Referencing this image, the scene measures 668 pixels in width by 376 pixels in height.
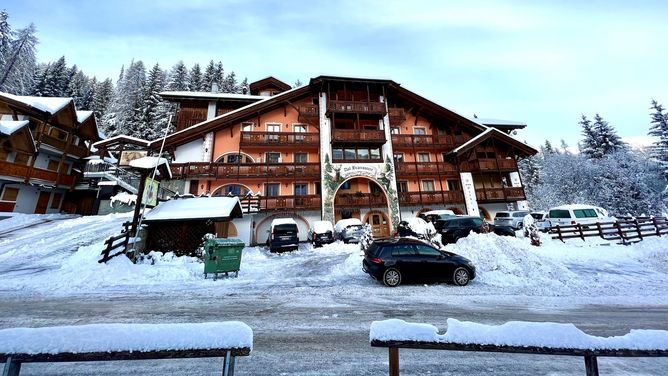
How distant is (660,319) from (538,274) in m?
3.64

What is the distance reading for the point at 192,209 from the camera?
15.4m

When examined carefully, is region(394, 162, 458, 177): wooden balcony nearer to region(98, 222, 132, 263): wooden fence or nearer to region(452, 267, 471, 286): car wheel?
region(452, 267, 471, 286): car wheel

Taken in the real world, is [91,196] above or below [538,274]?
above

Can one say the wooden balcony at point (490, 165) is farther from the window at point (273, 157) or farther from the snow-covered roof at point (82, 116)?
the snow-covered roof at point (82, 116)

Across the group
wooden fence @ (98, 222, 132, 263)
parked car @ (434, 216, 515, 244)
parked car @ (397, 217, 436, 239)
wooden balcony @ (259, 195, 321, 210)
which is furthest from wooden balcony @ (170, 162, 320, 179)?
parked car @ (434, 216, 515, 244)

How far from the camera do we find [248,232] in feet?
68.6

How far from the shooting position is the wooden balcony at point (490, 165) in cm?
2617

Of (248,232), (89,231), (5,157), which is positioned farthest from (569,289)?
(5,157)

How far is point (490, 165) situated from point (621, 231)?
1197 centimetres

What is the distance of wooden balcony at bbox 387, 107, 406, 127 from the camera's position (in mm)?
27266

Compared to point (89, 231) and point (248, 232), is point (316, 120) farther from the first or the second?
point (89, 231)

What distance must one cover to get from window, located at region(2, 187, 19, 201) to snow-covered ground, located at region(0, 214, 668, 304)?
1101 cm

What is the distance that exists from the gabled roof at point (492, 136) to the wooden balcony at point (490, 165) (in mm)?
1605

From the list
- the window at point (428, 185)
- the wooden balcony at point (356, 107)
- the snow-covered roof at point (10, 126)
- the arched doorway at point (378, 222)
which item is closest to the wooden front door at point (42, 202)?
the snow-covered roof at point (10, 126)
